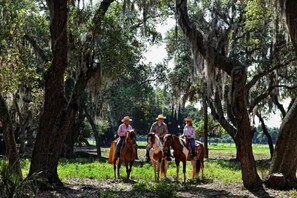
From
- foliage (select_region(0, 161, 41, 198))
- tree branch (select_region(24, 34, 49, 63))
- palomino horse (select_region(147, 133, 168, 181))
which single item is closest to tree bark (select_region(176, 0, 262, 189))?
palomino horse (select_region(147, 133, 168, 181))

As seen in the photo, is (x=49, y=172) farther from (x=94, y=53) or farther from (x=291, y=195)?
(x=291, y=195)

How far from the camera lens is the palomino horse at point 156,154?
47.0 ft

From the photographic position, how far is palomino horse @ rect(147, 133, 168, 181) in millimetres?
14320

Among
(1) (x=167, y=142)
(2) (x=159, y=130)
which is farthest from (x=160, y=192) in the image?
(2) (x=159, y=130)

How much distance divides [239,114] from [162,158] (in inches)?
132

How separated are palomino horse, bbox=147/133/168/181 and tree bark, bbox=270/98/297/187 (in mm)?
3519

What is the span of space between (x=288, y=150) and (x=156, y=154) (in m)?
4.08

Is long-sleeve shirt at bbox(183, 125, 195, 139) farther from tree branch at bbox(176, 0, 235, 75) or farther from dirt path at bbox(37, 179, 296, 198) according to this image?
tree branch at bbox(176, 0, 235, 75)

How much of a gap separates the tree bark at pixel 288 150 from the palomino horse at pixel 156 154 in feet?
11.5

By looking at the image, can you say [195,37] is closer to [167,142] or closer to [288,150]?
[167,142]

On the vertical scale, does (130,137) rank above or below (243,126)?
below

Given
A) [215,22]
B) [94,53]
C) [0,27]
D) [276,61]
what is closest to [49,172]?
[94,53]

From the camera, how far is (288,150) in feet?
39.4

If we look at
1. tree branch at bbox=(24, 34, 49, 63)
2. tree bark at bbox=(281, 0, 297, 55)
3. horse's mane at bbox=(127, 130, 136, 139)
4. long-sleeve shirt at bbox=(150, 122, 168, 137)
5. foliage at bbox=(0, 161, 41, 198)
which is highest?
tree branch at bbox=(24, 34, 49, 63)
